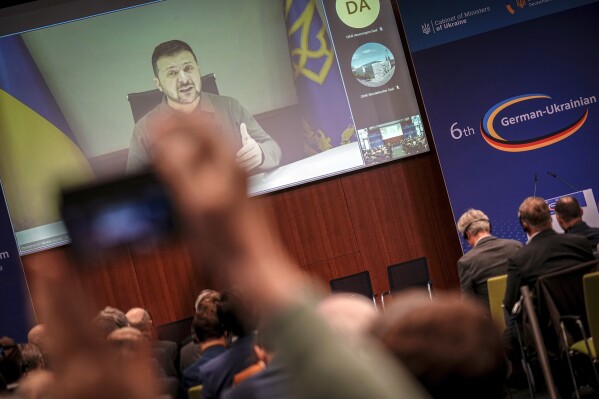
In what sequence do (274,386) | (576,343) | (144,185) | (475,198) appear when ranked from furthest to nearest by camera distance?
(475,198)
(576,343)
(274,386)
(144,185)

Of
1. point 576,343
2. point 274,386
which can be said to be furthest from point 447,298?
point 576,343

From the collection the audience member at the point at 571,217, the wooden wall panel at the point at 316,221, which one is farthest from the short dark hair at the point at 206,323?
the wooden wall panel at the point at 316,221

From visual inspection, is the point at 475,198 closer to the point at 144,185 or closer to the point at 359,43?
the point at 359,43

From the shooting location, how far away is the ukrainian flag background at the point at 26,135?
29.2 feet

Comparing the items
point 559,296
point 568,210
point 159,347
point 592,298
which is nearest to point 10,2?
point 159,347

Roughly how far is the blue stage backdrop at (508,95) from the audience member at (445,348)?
809cm

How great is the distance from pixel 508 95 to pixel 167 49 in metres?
3.96

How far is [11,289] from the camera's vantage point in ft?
28.7

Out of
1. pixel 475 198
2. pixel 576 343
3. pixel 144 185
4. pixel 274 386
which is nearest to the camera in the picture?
pixel 144 185

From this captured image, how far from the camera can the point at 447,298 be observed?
86cm

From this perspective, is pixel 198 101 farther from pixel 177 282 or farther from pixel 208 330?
pixel 208 330

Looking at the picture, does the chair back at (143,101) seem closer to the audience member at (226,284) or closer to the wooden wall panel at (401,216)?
the wooden wall panel at (401,216)

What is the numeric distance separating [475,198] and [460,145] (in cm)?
62

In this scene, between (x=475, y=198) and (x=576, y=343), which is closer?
(x=576, y=343)
